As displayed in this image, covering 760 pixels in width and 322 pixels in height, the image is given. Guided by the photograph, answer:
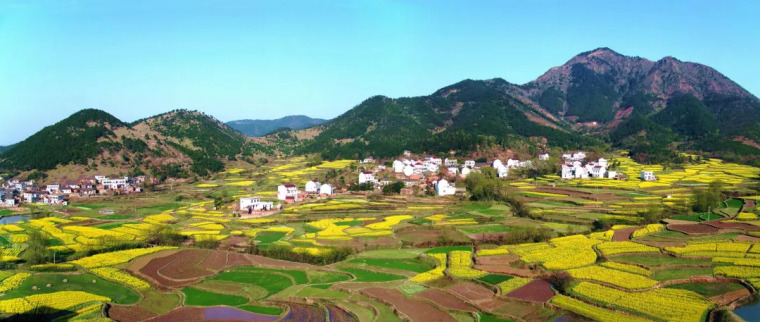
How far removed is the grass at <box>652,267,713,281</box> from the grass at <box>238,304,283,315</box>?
824 inches

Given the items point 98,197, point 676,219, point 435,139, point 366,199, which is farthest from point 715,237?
point 98,197

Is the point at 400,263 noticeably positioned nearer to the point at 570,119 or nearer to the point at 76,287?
the point at 76,287

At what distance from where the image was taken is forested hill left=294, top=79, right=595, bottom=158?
342ft

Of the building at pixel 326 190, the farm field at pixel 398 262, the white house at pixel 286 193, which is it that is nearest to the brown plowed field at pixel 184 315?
the farm field at pixel 398 262

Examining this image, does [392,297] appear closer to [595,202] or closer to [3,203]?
[595,202]

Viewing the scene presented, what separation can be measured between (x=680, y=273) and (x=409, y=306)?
16.1 metres

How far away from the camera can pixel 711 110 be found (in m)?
144

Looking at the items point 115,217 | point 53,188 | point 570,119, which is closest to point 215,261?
point 115,217

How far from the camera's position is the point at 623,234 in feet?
127

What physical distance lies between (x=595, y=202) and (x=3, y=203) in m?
74.9

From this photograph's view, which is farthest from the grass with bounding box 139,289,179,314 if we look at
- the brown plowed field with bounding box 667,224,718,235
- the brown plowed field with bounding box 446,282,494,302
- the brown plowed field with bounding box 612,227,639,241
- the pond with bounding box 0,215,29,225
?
the brown plowed field with bounding box 667,224,718,235

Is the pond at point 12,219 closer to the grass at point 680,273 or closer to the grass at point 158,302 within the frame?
the grass at point 158,302

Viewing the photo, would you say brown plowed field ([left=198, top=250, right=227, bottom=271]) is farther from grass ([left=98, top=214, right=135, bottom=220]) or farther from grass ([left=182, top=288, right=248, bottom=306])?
grass ([left=98, top=214, right=135, bottom=220])

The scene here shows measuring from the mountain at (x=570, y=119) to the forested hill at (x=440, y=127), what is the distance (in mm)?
268
